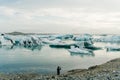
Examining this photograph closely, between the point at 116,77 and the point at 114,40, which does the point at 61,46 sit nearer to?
the point at 114,40

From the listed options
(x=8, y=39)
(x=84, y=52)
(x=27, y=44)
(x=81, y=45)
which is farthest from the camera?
(x=8, y=39)

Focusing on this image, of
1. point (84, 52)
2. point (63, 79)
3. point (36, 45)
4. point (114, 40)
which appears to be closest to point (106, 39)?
point (114, 40)

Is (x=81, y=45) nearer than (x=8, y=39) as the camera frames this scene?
Yes

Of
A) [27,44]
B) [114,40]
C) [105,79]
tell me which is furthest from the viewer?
[114,40]

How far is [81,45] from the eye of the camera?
Result: 47344 millimetres

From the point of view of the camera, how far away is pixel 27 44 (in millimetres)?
57000

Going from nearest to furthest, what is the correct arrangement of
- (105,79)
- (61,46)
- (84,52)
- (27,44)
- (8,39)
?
(105,79)
(84,52)
(61,46)
(27,44)
(8,39)

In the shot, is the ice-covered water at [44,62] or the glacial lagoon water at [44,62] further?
the ice-covered water at [44,62]

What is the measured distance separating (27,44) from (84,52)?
2170 cm

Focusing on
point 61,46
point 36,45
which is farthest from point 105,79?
point 36,45

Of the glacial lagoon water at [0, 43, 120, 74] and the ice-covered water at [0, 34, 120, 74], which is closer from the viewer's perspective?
the glacial lagoon water at [0, 43, 120, 74]

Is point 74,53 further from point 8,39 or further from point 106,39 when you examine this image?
point 106,39

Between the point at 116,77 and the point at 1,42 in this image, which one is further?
the point at 1,42

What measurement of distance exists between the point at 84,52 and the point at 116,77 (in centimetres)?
2725
